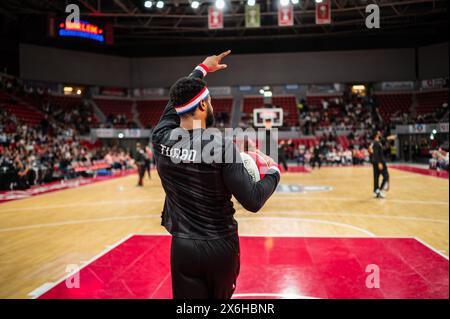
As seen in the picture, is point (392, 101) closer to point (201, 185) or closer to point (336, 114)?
point (336, 114)

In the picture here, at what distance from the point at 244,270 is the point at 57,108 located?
1051 inches

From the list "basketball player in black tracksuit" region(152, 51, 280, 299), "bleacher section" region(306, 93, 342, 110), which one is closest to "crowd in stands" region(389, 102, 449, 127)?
"basketball player in black tracksuit" region(152, 51, 280, 299)

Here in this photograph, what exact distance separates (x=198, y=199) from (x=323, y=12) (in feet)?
7.20

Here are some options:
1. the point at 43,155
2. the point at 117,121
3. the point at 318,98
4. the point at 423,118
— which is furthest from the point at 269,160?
the point at 318,98

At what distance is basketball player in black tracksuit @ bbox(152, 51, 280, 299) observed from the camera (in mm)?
1942

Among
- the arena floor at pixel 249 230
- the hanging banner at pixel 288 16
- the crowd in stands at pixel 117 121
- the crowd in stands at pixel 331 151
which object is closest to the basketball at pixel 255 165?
the arena floor at pixel 249 230

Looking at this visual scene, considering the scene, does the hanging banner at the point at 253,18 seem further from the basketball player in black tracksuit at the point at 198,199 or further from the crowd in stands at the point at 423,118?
the basketball player in black tracksuit at the point at 198,199

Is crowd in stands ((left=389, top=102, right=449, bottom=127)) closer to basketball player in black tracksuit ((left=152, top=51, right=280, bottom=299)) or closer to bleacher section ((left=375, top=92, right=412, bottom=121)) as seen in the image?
basketball player in black tracksuit ((left=152, top=51, right=280, bottom=299))

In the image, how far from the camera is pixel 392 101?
29.9m

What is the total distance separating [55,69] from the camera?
97.5 ft

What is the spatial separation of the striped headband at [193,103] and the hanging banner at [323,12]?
4.99 feet

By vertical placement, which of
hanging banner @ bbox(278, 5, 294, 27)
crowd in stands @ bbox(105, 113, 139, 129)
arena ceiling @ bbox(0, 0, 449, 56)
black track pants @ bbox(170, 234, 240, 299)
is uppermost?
arena ceiling @ bbox(0, 0, 449, 56)

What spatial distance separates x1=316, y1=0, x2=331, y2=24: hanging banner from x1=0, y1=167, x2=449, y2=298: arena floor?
122 inches
